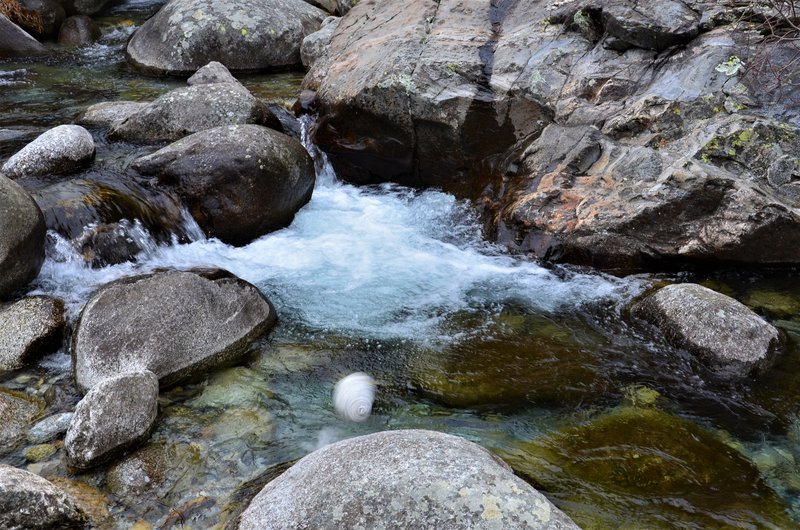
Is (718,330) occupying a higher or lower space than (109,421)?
higher

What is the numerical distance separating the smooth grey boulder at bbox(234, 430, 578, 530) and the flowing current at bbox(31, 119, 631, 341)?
212cm

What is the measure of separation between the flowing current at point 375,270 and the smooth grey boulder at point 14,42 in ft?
24.1

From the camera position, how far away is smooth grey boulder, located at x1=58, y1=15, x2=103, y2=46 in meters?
12.7

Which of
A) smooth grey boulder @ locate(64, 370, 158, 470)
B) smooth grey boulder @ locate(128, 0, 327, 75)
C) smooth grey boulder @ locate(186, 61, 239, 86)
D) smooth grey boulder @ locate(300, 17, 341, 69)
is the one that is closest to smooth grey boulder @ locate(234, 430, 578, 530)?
smooth grey boulder @ locate(64, 370, 158, 470)

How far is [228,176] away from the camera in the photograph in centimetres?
673

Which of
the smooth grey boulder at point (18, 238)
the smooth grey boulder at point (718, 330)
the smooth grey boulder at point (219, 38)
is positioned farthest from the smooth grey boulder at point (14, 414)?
the smooth grey boulder at point (219, 38)

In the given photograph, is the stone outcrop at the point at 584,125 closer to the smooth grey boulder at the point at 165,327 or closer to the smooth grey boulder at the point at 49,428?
the smooth grey boulder at the point at 165,327

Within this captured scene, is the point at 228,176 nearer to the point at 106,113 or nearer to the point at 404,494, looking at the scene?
the point at 106,113

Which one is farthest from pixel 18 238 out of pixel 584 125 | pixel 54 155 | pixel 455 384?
pixel 584 125

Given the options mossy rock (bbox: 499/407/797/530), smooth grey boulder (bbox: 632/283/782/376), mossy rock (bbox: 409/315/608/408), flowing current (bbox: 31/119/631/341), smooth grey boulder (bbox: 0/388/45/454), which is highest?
smooth grey boulder (bbox: 632/283/782/376)

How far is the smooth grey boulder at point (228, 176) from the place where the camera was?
6754 mm

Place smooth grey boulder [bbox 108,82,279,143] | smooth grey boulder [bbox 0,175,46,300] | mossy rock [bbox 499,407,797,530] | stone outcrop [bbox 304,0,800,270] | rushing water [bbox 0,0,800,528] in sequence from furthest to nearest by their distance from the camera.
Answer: smooth grey boulder [bbox 108,82,279,143]
stone outcrop [bbox 304,0,800,270]
smooth grey boulder [bbox 0,175,46,300]
rushing water [bbox 0,0,800,528]
mossy rock [bbox 499,407,797,530]

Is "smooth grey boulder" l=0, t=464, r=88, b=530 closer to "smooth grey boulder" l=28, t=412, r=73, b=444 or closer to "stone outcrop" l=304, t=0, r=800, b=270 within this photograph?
"smooth grey boulder" l=28, t=412, r=73, b=444

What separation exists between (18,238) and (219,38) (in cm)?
675
